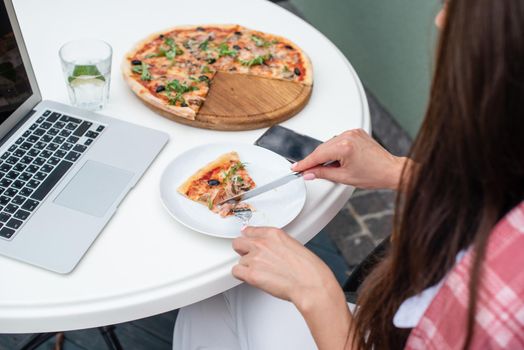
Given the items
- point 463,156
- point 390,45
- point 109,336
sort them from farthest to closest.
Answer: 1. point 390,45
2. point 109,336
3. point 463,156

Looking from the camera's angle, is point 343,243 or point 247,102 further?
point 343,243

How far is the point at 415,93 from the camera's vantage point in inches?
98.4

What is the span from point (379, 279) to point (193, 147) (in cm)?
51

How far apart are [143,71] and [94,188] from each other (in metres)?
0.39

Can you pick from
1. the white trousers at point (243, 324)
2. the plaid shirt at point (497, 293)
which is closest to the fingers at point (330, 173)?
the white trousers at point (243, 324)

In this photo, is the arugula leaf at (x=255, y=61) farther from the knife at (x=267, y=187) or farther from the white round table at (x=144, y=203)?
the knife at (x=267, y=187)

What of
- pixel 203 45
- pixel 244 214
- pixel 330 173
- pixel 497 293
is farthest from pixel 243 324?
pixel 203 45

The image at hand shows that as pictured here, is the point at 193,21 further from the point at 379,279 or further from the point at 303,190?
the point at 379,279

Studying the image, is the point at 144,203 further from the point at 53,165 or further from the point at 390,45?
the point at 390,45

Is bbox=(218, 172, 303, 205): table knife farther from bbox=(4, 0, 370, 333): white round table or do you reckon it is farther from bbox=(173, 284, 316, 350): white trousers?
bbox=(173, 284, 316, 350): white trousers

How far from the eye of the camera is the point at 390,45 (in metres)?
2.63

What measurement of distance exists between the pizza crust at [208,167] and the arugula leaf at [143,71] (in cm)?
31

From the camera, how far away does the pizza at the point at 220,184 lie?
1.10 metres

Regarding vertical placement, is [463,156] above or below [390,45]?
above
